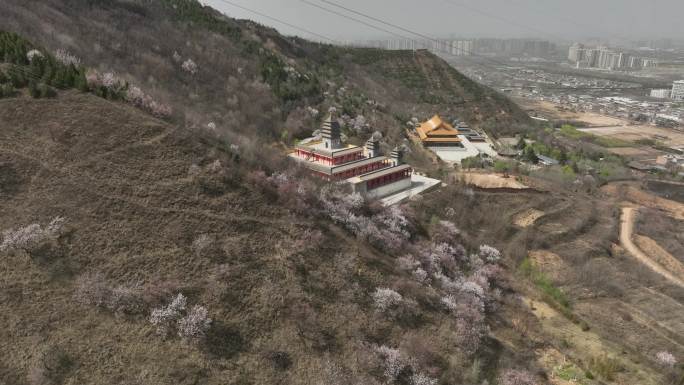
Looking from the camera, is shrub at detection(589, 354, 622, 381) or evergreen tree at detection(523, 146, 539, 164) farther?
evergreen tree at detection(523, 146, 539, 164)

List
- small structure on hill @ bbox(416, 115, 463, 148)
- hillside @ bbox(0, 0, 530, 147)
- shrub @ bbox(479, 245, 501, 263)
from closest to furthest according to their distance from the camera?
shrub @ bbox(479, 245, 501, 263) → hillside @ bbox(0, 0, 530, 147) → small structure on hill @ bbox(416, 115, 463, 148)

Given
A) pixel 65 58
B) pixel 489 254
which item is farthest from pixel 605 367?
pixel 65 58

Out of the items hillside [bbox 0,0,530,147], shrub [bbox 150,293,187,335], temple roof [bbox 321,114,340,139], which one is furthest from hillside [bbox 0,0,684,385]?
temple roof [bbox 321,114,340,139]

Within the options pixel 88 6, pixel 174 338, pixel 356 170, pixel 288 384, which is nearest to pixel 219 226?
pixel 174 338

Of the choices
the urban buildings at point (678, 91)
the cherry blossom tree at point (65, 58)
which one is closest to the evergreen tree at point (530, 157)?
the cherry blossom tree at point (65, 58)

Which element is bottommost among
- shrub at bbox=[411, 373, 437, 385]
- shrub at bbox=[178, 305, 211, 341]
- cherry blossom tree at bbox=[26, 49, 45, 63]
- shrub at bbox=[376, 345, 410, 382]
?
shrub at bbox=[411, 373, 437, 385]

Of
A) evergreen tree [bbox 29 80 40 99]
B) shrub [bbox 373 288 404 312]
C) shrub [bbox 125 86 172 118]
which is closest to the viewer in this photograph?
shrub [bbox 373 288 404 312]

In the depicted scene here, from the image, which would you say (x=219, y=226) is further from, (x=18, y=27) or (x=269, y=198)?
(x=18, y=27)

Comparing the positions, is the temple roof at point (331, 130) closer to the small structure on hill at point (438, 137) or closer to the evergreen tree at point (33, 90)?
the evergreen tree at point (33, 90)

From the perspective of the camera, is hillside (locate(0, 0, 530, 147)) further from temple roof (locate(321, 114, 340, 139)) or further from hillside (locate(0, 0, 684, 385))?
temple roof (locate(321, 114, 340, 139))
